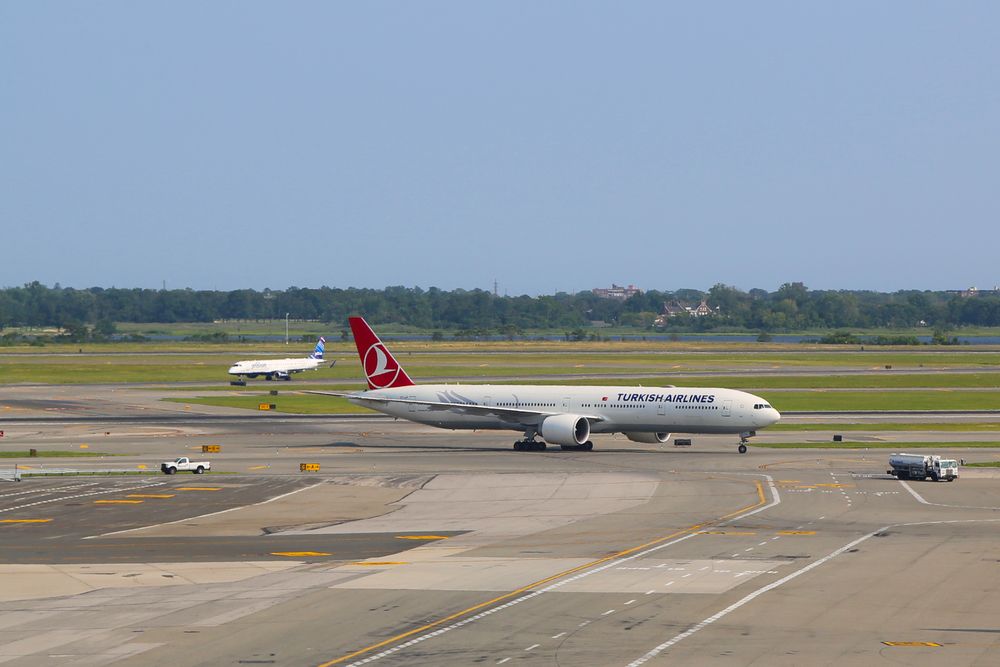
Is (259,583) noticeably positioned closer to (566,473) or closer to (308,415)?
(566,473)

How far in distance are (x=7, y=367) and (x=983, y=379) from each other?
425 feet

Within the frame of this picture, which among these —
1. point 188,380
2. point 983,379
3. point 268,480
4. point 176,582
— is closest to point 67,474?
point 268,480

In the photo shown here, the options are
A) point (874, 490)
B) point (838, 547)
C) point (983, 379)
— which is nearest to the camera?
point (838, 547)

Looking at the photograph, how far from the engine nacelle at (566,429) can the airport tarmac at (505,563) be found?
348 cm

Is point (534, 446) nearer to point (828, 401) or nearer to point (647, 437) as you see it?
point (647, 437)

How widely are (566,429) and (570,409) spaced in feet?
6.92

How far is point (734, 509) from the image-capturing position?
56156 mm

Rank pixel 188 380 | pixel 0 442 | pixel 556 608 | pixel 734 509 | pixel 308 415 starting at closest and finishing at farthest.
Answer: pixel 556 608 → pixel 734 509 → pixel 0 442 → pixel 308 415 → pixel 188 380

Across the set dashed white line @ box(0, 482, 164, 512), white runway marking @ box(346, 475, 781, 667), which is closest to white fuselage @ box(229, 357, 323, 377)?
dashed white line @ box(0, 482, 164, 512)

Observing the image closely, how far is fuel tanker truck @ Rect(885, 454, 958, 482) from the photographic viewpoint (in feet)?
219

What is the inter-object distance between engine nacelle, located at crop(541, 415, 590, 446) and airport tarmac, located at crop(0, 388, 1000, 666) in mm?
A: 3479

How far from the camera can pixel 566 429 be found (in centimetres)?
8369

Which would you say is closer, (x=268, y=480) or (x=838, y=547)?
(x=838, y=547)

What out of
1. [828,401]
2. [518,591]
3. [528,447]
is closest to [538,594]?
[518,591]
